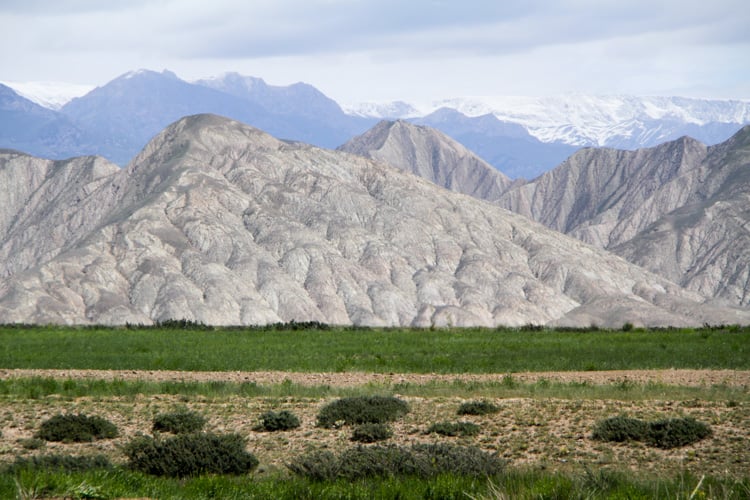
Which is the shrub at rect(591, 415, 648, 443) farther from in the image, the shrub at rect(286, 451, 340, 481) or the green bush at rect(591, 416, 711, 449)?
the shrub at rect(286, 451, 340, 481)

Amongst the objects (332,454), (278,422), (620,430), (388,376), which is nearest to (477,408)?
(620,430)

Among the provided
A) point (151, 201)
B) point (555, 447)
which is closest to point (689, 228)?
point (151, 201)

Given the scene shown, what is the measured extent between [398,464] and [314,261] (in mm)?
125092

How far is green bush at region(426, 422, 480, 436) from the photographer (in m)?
20.0

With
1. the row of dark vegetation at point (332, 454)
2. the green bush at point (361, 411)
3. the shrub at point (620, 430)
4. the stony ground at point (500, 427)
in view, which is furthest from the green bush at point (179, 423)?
the shrub at point (620, 430)

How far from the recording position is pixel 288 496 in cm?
1370

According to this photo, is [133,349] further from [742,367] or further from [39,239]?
[39,239]

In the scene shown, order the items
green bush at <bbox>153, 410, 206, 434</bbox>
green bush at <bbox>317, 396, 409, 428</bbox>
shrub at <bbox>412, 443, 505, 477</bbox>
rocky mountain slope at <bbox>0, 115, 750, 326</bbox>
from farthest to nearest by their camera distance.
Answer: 1. rocky mountain slope at <bbox>0, 115, 750, 326</bbox>
2. green bush at <bbox>317, 396, 409, 428</bbox>
3. green bush at <bbox>153, 410, 206, 434</bbox>
4. shrub at <bbox>412, 443, 505, 477</bbox>

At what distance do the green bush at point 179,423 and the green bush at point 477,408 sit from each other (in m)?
6.23

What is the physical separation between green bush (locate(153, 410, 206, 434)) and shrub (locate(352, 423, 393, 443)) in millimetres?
3734

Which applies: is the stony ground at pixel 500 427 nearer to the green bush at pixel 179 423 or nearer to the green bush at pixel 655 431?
the green bush at pixel 655 431

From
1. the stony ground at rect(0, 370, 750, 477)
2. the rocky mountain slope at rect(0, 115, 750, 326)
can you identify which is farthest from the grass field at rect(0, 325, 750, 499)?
the rocky mountain slope at rect(0, 115, 750, 326)

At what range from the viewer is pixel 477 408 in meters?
22.1

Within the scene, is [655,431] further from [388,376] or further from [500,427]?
[388,376]
